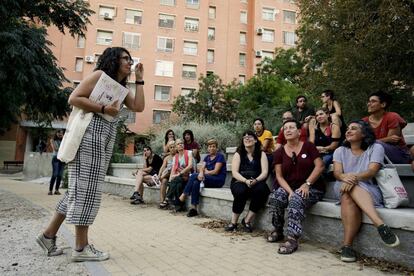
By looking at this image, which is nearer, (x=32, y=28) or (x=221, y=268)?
(x=221, y=268)

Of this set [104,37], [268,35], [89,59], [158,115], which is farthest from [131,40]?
[268,35]

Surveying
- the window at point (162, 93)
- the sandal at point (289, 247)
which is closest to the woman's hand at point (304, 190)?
the sandal at point (289, 247)

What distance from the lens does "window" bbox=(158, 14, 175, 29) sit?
130ft

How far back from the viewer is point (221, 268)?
3.78m

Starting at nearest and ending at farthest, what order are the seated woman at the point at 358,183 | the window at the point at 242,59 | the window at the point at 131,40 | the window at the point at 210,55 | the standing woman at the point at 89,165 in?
the standing woman at the point at 89,165, the seated woman at the point at 358,183, the window at the point at 131,40, the window at the point at 210,55, the window at the point at 242,59

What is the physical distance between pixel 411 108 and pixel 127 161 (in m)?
10.8

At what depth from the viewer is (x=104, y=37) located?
125 feet

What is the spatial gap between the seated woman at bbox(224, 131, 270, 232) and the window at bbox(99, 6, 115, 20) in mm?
35518

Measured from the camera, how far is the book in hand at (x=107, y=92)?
3828mm

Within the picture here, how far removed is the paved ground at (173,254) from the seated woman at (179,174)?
3.63 feet

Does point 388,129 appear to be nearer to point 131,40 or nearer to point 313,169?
point 313,169

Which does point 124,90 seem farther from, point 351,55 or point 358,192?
point 351,55

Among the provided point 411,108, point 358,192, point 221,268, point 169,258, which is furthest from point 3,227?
point 411,108

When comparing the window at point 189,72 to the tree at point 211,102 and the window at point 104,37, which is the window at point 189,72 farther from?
the tree at point 211,102
